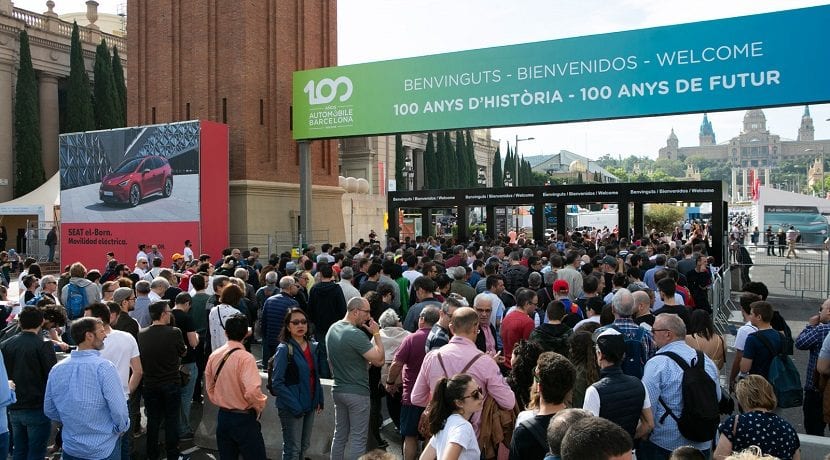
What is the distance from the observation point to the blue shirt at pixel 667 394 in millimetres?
4668

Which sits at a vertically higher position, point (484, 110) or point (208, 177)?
point (484, 110)

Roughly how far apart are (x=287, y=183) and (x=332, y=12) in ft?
24.2

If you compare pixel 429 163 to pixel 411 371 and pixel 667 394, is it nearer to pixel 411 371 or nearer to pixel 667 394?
pixel 411 371

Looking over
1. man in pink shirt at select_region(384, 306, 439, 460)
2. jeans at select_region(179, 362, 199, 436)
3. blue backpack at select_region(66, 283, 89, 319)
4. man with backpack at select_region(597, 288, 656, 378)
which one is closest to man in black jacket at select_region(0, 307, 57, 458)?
jeans at select_region(179, 362, 199, 436)

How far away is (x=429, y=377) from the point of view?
15.9ft

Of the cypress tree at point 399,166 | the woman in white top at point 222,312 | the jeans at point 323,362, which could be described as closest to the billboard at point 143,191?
the jeans at point 323,362

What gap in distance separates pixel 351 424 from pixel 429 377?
1.48 metres

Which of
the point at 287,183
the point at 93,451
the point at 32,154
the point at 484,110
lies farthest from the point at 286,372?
the point at 32,154

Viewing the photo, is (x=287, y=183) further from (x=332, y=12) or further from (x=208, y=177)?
(x=332, y=12)

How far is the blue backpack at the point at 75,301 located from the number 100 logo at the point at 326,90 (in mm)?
13475

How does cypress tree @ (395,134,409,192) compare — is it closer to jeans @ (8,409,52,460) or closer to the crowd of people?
the crowd of people

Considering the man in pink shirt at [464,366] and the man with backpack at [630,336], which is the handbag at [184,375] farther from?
the man with backpack at [630,336]

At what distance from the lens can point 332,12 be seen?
26.5 metres

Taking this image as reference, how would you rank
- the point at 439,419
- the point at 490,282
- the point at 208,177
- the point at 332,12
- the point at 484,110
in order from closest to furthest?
the point at 439,419
the point at 490,282
the point at 484,110
the point at 208,177
the point at 332,12
